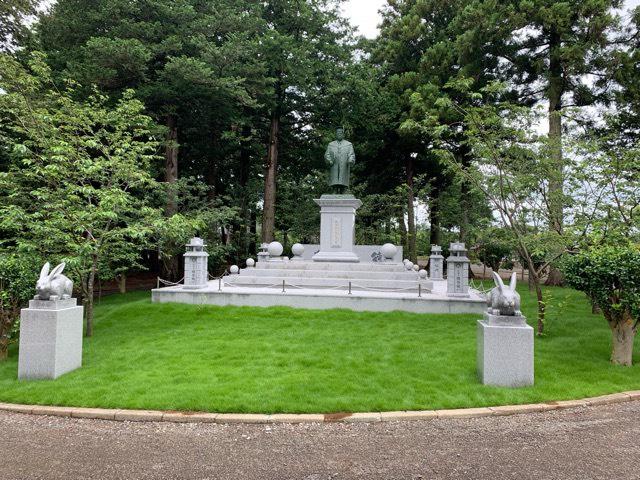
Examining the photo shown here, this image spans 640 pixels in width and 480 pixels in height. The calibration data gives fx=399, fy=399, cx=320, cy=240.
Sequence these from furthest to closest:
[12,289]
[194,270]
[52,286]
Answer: [194,270], [12,289], [52,286]

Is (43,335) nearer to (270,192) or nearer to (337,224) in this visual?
(337,224)

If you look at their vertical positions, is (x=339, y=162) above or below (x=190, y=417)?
above

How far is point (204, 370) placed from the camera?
5977 mm

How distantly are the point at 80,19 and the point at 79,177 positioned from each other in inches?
399

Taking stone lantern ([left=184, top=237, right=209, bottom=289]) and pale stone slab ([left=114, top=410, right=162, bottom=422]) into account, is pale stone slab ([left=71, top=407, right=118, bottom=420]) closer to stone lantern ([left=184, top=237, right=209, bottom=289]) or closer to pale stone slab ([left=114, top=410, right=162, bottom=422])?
pale stone slab ([left=114, top=410, right=162, bottom=422])

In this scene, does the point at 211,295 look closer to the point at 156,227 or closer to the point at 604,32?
the point at 156,227

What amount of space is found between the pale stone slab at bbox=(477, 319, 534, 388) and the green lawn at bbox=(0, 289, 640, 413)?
0.19 meters

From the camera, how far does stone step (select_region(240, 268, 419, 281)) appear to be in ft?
42.9

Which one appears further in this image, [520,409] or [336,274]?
[336,274]

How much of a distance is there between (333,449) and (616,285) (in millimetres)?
5258

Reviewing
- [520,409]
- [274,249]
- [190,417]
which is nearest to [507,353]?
[520,409]

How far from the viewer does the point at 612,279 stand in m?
6.19

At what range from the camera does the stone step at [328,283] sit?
12.2 m

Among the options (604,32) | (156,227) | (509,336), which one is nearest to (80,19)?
(156,227)
